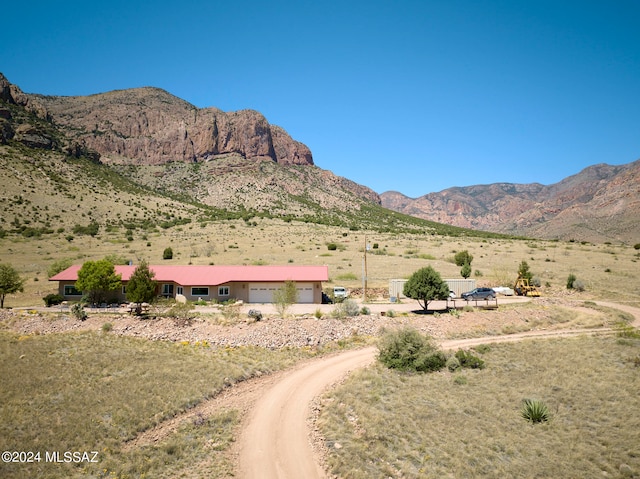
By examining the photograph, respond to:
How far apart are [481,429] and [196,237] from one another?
7277 centimetres

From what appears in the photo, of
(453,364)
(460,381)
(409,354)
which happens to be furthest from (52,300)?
(460,381)

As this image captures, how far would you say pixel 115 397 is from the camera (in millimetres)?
17375

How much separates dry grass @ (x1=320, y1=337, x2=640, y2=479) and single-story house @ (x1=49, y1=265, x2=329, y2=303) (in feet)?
62.1

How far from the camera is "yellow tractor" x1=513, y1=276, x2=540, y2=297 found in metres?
43.8

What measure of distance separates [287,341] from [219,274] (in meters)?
16.3

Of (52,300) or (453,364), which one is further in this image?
(52,300)

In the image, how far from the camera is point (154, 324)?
30.7 meters

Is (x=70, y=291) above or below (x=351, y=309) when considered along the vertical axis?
above

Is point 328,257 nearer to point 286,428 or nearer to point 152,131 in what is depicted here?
point 286,428

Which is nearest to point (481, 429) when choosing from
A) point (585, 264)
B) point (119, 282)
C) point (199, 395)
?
point (199, 395)

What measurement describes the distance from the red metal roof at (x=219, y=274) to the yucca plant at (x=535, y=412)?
25139 mm

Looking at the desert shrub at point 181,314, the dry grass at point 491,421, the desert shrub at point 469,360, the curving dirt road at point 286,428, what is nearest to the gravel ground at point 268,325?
the desert shrub at point 181,314

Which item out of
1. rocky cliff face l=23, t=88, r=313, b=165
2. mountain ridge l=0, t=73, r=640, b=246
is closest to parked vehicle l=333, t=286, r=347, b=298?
mountain ridge l=0, t=73, r=640, b=246

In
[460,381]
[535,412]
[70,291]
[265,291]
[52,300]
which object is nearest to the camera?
[535,412]
